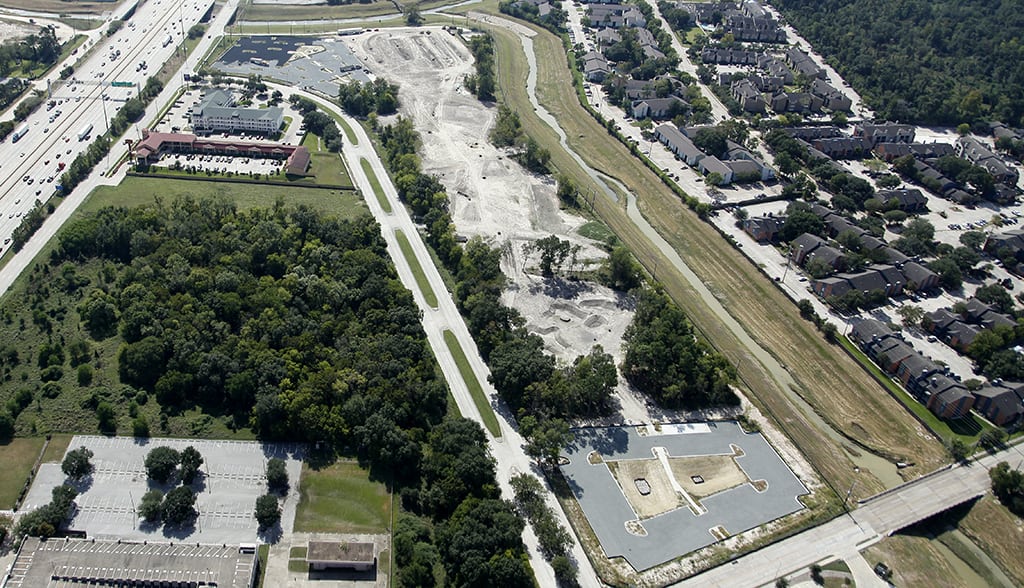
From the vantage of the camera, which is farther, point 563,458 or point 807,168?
point 807,168

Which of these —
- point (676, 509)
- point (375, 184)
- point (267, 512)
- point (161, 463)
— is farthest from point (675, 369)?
point (375, 184)

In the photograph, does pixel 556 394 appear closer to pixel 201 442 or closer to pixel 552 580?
pixel 552 580

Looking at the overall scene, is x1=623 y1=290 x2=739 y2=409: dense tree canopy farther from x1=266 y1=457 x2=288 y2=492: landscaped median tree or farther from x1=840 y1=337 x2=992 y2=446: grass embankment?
x1=266 y1=457 x2=288 y2=492: landscaped median tree

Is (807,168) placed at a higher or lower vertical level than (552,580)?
higher

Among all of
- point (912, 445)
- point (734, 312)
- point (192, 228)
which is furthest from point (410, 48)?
point (912, 445)

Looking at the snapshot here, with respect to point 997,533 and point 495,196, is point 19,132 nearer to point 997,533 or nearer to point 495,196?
point 495,196

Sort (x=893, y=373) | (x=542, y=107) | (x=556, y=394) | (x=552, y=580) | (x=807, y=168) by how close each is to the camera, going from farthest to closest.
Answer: (x=542, y=107) < (x=807, y=168) < (x=893, y=373) < (x=556, y=394) < (x=552, y=580)

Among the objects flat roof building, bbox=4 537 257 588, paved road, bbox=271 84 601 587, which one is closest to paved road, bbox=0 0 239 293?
paved road, bbox=271 84 601 587

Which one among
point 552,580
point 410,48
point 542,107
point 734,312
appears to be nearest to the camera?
point 552,580
